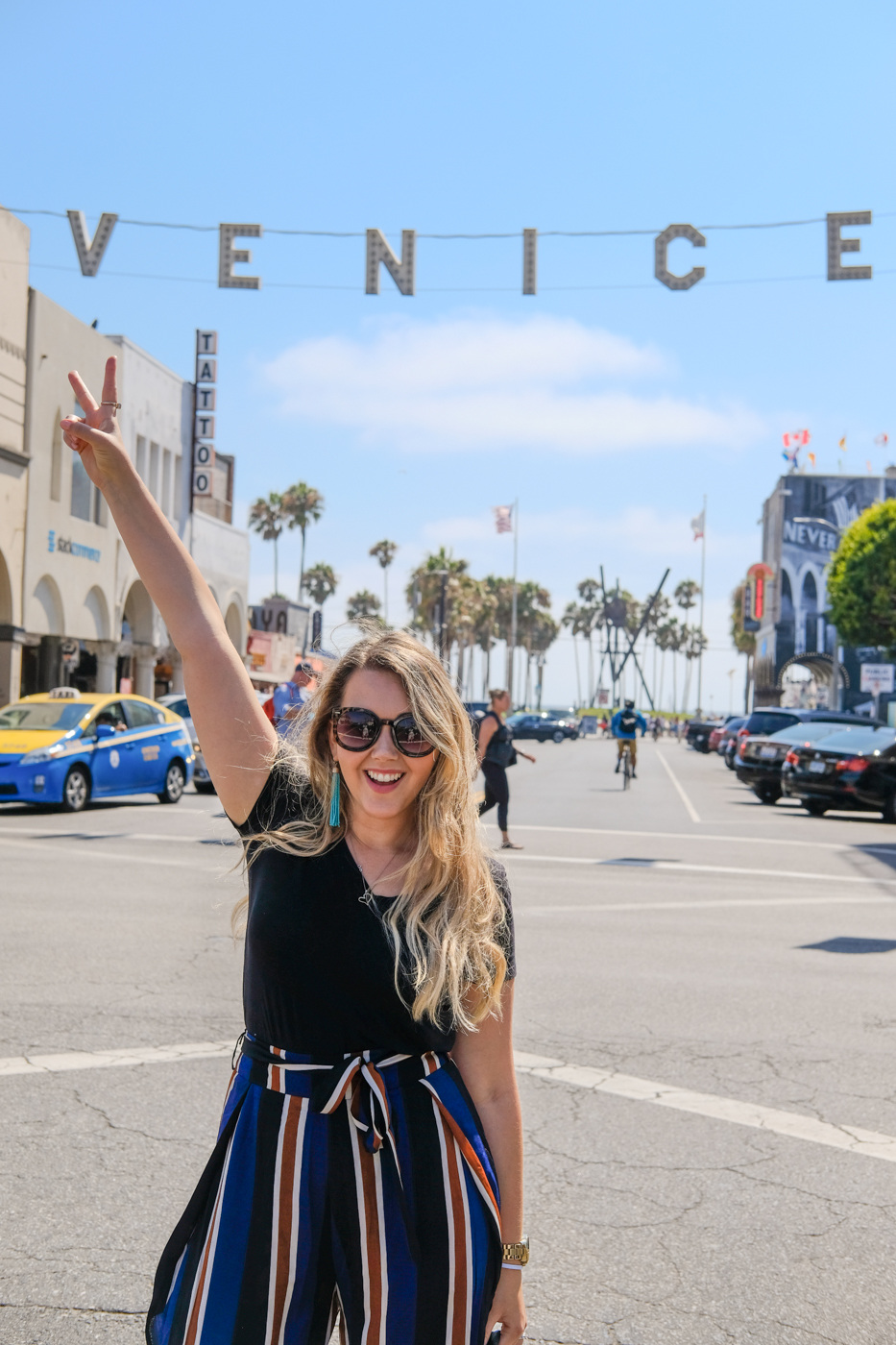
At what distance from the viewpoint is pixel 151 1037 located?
6191 millimetres

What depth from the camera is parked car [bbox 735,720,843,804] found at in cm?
2434

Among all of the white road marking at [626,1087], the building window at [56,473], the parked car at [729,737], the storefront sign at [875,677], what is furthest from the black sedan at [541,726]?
the white road marking at [626,1087]

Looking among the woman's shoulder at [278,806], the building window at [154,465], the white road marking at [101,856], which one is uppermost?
the building window at [154,465]

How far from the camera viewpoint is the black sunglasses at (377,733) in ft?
7.83

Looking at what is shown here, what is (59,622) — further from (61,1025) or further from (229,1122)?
(229,1122)

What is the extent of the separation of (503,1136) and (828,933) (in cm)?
810

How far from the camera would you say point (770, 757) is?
24719 mm

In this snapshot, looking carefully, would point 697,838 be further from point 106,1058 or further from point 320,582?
A: point 320,582

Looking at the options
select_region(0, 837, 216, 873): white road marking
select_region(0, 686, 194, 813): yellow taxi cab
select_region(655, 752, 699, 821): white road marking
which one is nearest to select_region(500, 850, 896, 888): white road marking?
select_region(0, 837, 216, 873): white road marking

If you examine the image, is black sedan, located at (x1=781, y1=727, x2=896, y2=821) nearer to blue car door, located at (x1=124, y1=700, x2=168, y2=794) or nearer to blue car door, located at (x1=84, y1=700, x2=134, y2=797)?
blue car door, located at (x1=124, y1=700, x2=168, y2=794)

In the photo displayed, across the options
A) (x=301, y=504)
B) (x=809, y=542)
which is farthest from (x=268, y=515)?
(x=809, y=542)

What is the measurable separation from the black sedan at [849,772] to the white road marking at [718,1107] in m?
16.2

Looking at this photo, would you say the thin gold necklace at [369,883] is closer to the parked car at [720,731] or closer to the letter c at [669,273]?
the letter c at [669,273]

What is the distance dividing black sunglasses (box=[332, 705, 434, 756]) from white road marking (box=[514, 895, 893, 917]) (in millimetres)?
8085
